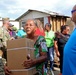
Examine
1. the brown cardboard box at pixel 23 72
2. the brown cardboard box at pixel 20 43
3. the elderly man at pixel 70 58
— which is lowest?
the brown cardboard box at pixel 23 72

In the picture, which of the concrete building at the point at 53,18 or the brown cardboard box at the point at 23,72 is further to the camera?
the concrete building at the point at 53,18

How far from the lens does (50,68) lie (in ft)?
29.9

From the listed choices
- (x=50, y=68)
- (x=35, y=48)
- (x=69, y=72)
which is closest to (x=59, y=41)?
(x=50, y=68)

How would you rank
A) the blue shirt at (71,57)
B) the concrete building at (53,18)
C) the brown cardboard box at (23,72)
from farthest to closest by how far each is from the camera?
1. the concrete building at (53,18)
2. the brown cardboard box at (23,72)
3. the blue shirt at (71,57)

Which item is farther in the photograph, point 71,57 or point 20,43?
point 20,43

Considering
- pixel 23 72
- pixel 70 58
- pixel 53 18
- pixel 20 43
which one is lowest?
pixel 23 72

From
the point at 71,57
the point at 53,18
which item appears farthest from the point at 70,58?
the point at 53,18

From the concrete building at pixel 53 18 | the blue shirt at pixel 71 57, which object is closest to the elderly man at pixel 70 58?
the blue shirt at pixel 71 57

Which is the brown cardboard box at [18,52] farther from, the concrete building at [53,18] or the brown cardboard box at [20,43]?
the concrete building at [53,18]

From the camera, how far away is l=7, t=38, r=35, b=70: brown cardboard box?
11.1 feet

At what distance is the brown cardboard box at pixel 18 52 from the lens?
3.37m

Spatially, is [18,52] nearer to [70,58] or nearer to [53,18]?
[70,58]

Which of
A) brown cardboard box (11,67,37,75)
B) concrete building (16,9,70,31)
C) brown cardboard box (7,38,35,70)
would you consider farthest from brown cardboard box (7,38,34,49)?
concrete building (16,9,70,31)

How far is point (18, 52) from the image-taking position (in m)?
3.41
